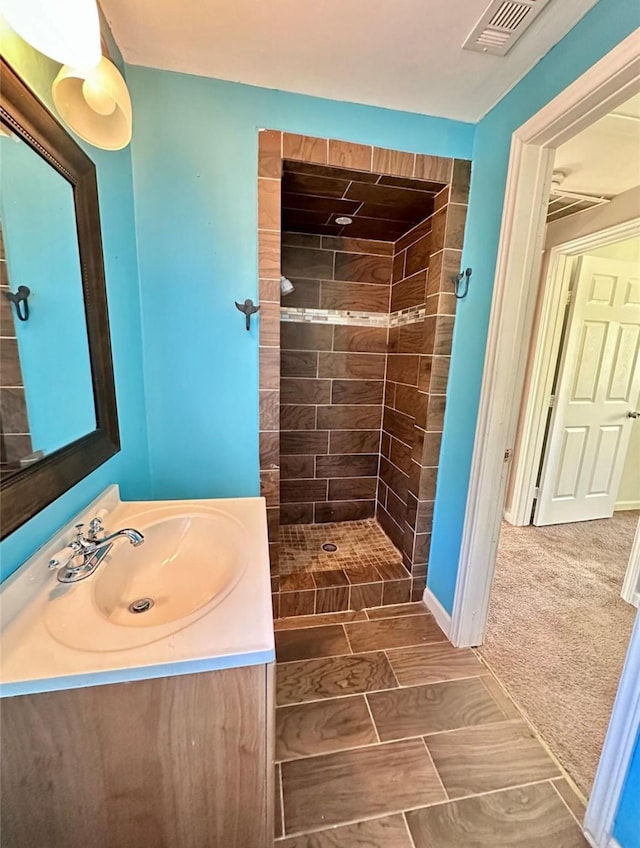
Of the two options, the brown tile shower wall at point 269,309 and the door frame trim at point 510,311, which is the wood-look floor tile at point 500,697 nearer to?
the door frame trim at point 510,311

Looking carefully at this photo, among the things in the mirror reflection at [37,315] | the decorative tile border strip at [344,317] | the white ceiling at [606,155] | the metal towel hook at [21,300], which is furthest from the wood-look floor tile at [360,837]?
the white ceiling at [606,155]

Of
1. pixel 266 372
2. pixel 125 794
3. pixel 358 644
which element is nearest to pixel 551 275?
pixel 266 372

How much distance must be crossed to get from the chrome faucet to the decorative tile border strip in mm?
1688

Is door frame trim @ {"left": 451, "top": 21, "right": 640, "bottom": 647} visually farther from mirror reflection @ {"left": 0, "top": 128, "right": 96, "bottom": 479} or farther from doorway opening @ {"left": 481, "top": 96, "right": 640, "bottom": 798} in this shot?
mirror reflection @ {"left": 0, "top": 128, "right": 96, "bottom": 479}

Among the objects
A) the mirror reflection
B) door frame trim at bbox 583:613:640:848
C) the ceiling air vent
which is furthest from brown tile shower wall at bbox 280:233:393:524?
door frame trim at bbox 583:613:640:848

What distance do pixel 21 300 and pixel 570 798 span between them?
2.15 metres

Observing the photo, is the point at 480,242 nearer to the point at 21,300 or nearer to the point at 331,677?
the point at 21,300

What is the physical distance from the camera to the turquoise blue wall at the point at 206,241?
54.9 inches

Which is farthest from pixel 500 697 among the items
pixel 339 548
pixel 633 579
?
pixel 633 579

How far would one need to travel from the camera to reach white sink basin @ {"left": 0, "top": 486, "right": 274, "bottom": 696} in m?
0.64

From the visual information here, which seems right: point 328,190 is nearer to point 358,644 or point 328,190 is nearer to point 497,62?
point 497,62

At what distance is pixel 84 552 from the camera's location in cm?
89

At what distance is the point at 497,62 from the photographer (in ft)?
4.12

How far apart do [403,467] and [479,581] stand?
0.73 m
